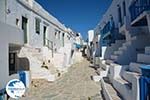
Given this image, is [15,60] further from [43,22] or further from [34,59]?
[43,22]

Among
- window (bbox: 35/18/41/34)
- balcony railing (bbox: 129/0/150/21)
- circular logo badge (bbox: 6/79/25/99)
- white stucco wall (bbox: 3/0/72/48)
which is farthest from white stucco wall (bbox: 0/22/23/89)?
window (bbox: 35/18/41/34)

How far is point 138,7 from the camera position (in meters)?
13.9

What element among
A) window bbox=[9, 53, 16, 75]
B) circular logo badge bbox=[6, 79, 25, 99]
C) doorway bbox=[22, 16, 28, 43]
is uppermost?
doorway bbox=[22, 16, 28, 43]

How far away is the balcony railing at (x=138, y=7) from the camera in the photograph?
1279 cm

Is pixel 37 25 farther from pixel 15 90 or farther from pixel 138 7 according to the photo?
pixel 15 90

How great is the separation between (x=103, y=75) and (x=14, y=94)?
11197 mm

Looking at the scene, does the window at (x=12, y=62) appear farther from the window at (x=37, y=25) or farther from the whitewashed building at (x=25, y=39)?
the window at (x=37, y=25)

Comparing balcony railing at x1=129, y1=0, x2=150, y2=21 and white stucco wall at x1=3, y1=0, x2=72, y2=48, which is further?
white stucco wall at x1=3, y1=0, x2=72, y2=48

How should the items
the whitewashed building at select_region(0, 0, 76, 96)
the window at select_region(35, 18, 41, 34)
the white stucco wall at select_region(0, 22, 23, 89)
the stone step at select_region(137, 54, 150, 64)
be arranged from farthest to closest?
1. the window at select_region(35, 18, 41, 34)
2. the whitewashed building at select_region(0, 0, 76, 96)
3. the stone step at select_region(137, 54, 150, 64)
4. the white stucco wall at select_region(0, 22, 23, 89)

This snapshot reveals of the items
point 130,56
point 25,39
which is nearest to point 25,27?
point 25,39

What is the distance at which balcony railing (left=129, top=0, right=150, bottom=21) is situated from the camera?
12.8m

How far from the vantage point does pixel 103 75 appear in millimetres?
17453

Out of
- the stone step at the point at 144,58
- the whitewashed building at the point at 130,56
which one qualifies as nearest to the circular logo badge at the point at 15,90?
the whitewashed building at the point at 130,56

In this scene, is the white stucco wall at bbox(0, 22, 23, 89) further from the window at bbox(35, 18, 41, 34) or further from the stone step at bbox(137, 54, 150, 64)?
the window at bbox(35, 18, 41, 34)
